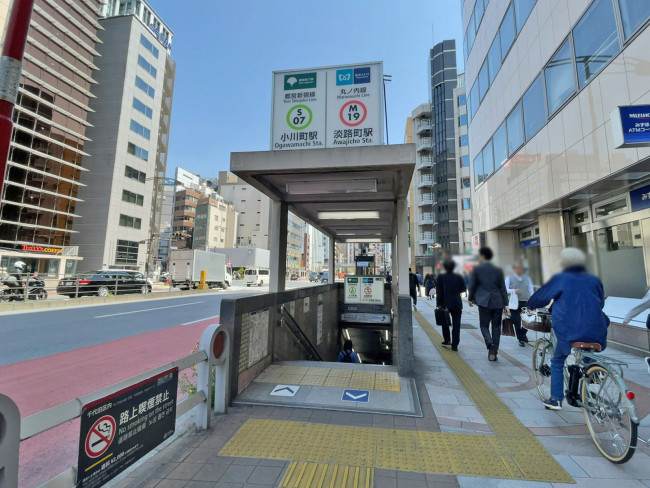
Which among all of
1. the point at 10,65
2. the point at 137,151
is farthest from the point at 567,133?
the point at 137,151

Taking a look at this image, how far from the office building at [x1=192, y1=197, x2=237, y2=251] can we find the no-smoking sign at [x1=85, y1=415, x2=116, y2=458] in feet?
244

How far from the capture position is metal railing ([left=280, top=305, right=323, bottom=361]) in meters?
5.82

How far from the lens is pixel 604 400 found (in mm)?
2656

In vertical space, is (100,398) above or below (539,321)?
below

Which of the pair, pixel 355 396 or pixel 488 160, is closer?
pixel 355 396

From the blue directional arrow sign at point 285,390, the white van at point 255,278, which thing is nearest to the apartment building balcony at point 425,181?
the white van at point 255,278

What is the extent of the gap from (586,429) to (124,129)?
45579 millimetres

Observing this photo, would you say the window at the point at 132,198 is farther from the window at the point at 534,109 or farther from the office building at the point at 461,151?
the window at the point at 534,109

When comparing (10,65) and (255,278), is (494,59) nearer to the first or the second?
(10,65)

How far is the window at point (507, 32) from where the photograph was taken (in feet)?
37.1

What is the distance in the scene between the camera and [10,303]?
12852 mm

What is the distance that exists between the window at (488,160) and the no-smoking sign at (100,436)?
1424 cm

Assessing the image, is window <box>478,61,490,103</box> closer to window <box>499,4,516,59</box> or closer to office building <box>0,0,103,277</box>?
window <box>499,4,516,59</box>

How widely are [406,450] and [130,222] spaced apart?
4274 cm
